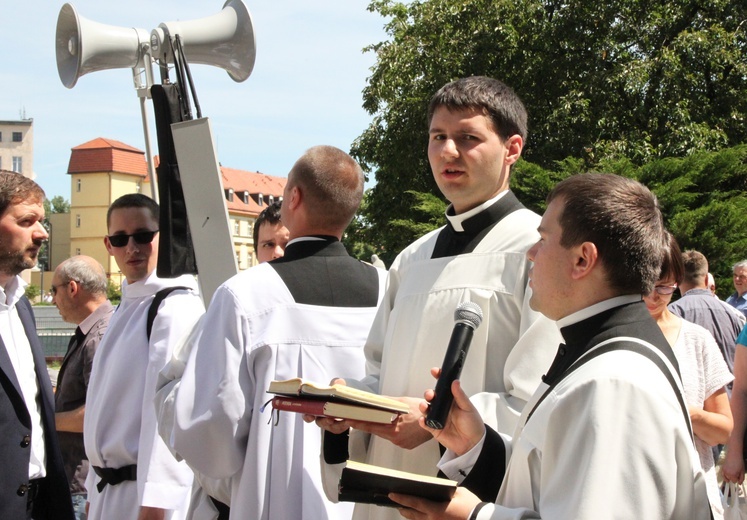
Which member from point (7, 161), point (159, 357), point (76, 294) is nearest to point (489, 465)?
point (159, 357)

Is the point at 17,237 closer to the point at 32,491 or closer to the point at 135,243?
the point at 135,243

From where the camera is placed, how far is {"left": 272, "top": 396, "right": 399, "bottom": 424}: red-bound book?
2379mm

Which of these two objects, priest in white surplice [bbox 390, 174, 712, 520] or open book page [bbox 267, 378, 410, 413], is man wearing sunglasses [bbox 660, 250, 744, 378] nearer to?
open book page [bbox 267, 378, 410, 413]

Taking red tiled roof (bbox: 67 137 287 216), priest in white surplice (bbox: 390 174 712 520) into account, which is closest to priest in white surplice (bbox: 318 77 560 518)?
priest in white surplice (bbox: 390 174 712 520)

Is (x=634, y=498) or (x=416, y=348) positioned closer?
(x=634, y=498)

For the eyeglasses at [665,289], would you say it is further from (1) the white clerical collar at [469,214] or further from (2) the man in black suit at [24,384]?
(2) the man in black suit at [24,384]

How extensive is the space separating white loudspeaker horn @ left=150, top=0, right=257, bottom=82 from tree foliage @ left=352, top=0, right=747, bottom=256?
13184mm

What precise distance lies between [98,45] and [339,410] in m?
2.80

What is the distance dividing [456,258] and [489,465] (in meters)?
Result: 0.78

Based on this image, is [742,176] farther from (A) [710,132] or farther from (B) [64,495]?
(B) [64,495]

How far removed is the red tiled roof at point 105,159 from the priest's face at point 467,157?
87.9 meters

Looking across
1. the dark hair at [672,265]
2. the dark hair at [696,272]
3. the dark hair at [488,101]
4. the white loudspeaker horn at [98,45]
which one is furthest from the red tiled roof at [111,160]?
the dark hair at [488,101]

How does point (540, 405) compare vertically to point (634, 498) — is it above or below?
above

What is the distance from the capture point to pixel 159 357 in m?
4.00
